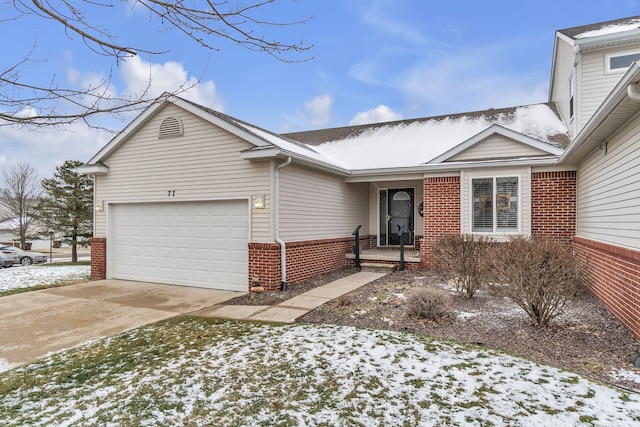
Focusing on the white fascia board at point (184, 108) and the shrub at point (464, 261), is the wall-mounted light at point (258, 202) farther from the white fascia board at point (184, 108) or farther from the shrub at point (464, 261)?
the shrub at point (464, 261)

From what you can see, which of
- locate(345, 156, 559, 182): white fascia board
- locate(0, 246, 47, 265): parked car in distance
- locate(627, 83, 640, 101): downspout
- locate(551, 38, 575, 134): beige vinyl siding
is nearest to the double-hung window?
locate(345, 156, 559, 182): white fascia board

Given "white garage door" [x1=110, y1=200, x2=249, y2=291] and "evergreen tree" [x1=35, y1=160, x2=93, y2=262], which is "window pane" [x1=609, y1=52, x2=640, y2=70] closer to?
"white garage door" [x1=110, y1=200, x2=249, y2=291]

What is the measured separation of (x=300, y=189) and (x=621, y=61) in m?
8.79

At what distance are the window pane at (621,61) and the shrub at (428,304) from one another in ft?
27.1

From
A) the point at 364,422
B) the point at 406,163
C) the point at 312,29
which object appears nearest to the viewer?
the point at 364,422

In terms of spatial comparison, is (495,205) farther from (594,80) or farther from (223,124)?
(223,124)

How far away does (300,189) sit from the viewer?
9.23 metres

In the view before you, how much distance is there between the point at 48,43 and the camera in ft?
11.2

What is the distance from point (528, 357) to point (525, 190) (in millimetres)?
6478

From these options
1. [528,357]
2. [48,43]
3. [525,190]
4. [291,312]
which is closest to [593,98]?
[525,190]

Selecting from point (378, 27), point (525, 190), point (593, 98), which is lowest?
point (525, 190)

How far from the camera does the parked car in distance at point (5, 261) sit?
57.8 feet

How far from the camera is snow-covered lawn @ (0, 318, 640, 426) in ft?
9.85

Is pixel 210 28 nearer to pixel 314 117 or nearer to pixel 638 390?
pixel 638 390
